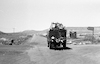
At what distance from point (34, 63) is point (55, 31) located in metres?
12.9

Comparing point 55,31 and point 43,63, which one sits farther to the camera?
point 55,31

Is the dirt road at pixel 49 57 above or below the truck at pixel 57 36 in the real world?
below

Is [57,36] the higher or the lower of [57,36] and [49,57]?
the higher

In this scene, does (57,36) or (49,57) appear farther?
(57,36)

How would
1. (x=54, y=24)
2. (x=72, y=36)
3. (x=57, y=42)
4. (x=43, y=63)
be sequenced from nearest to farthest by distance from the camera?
(x=43, y=63) → (x=57, y=42) → (x=54, y=24) → (x=72, y=36)

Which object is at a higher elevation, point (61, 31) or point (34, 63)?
point (61, 31)

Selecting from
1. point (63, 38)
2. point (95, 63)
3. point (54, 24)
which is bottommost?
point (95, 63)

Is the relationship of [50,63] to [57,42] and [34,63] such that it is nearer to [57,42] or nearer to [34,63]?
[34,63]

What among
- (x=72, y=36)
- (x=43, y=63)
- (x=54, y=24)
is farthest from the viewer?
(x=72, y=36)

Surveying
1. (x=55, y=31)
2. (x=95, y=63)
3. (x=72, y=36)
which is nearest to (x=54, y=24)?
(x=55, y=31)

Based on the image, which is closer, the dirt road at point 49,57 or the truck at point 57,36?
the dirt road at point 49,57

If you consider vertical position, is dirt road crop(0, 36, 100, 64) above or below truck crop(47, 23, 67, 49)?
below

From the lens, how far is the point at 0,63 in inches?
493

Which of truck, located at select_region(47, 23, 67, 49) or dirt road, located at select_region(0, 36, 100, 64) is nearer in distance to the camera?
dirt road, located at select_region(0, 36, 100, 64)
